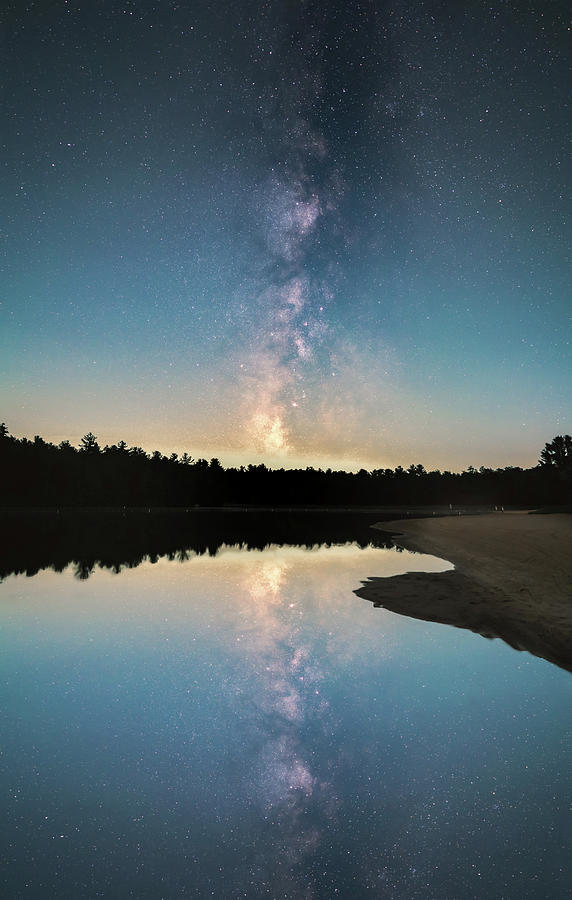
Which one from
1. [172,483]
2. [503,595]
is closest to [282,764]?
[503,595]

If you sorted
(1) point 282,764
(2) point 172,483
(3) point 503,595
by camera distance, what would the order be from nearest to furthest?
(1) point 282,764, (3) point 503,595, (2) point 172,483

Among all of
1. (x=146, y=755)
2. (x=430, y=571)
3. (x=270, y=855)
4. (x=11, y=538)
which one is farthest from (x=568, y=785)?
(x=11, y=538)

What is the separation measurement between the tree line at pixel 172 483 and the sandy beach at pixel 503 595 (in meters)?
82.5

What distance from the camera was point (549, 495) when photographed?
493 feet

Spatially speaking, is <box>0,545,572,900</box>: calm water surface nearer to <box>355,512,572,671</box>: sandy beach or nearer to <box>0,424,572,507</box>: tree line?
<box>355,512,572,671</box>: sandy beach

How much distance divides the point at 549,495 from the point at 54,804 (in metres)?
170

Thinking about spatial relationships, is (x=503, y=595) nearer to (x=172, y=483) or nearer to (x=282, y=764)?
(x=282, y=764)

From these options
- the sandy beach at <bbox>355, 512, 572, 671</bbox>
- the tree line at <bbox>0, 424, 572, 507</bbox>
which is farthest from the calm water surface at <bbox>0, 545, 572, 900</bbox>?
the tree line at <bbox>0, 424, 572, 507</bbox>

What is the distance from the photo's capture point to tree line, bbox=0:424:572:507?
122625 millimetres

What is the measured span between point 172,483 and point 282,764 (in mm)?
161618

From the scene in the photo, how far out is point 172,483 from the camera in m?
163

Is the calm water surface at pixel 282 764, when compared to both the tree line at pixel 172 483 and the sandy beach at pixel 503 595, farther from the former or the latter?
the tree line at pixel 172 483

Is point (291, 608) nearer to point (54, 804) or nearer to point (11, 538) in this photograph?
point (54, 804)

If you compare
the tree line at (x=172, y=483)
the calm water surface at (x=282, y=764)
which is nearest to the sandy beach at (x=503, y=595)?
the calm water surface at (x=282, y=764)
